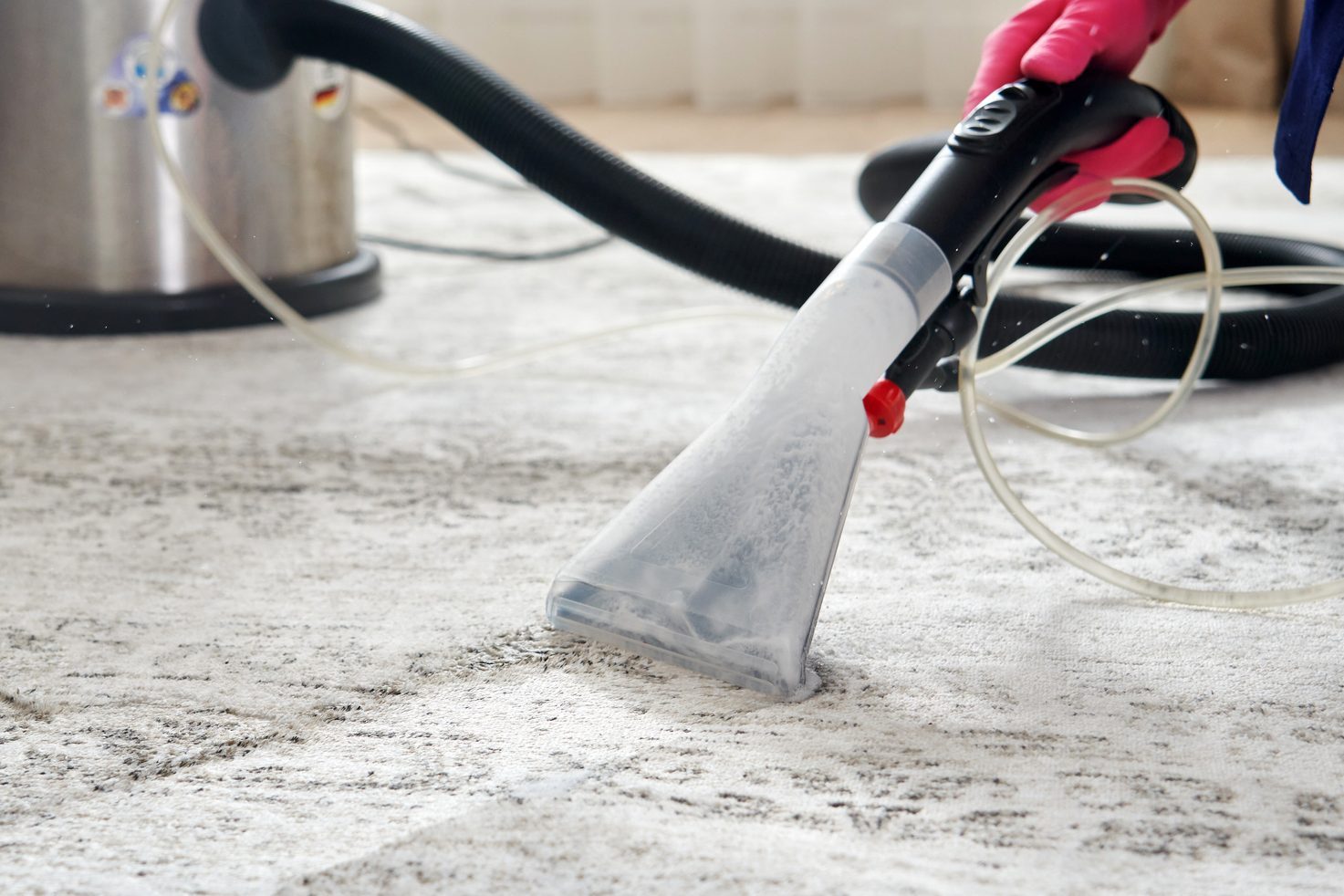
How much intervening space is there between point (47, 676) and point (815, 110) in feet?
8.00

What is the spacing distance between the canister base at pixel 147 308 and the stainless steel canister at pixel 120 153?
12 millimetres

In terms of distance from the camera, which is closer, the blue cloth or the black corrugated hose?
the blue cloth

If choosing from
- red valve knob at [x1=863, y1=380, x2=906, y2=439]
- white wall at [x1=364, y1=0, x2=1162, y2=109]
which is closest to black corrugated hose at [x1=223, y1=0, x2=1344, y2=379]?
red valve knob at [x1=863, y1=380, x2=906, y2=439]

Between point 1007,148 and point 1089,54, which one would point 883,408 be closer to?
point 1007,148

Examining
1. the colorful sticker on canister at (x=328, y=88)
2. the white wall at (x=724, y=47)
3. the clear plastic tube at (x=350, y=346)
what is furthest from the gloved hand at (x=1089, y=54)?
the white wall at (x=724, y=47)

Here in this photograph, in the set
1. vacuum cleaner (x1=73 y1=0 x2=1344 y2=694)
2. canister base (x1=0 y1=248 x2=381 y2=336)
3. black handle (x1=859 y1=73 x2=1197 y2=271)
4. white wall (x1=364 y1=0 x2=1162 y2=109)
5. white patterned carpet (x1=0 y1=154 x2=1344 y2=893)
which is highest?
white wall (x1=364 y1=0 x2=1162 y2=109)

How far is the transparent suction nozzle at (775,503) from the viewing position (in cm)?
51

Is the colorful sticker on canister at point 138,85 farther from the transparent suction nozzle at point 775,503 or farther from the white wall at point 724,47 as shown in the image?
the white wall at point 724,47

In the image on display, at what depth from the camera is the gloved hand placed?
2.26 feet

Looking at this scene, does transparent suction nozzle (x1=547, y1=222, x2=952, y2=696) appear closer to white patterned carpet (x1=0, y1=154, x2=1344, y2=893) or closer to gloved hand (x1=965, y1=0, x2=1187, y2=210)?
white patterned carpet (x1=0, y1=154, x2=1344, y2=893)

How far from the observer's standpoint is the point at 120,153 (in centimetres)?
113

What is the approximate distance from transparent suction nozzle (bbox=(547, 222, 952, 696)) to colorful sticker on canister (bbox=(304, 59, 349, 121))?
0.80m

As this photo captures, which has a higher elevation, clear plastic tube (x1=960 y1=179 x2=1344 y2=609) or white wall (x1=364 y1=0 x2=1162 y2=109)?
white wall (x1=364 y1=0 x2=1162 y2=109)

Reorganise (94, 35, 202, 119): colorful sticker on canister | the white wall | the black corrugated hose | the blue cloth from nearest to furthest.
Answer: the blue cloth, the black corrugated hose, (94, 35, 202, 119): colorful sticker on canister, the white wall
